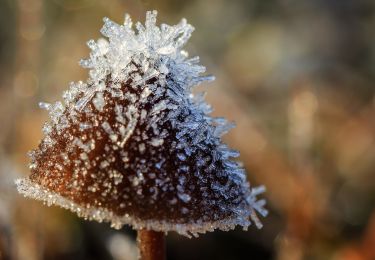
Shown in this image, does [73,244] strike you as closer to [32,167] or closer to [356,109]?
[32,167]

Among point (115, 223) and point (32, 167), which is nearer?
point (115, 223)

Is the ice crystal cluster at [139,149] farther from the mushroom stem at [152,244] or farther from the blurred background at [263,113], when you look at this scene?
the blurred background at [263,113]

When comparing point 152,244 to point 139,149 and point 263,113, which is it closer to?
point 139,149

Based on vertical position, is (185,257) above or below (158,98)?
above

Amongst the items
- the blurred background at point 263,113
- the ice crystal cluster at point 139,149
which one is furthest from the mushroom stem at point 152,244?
the blurred background at point 263,113

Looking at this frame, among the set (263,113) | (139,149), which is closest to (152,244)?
(139,149)

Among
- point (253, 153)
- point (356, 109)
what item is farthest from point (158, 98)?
point (356, 109)
